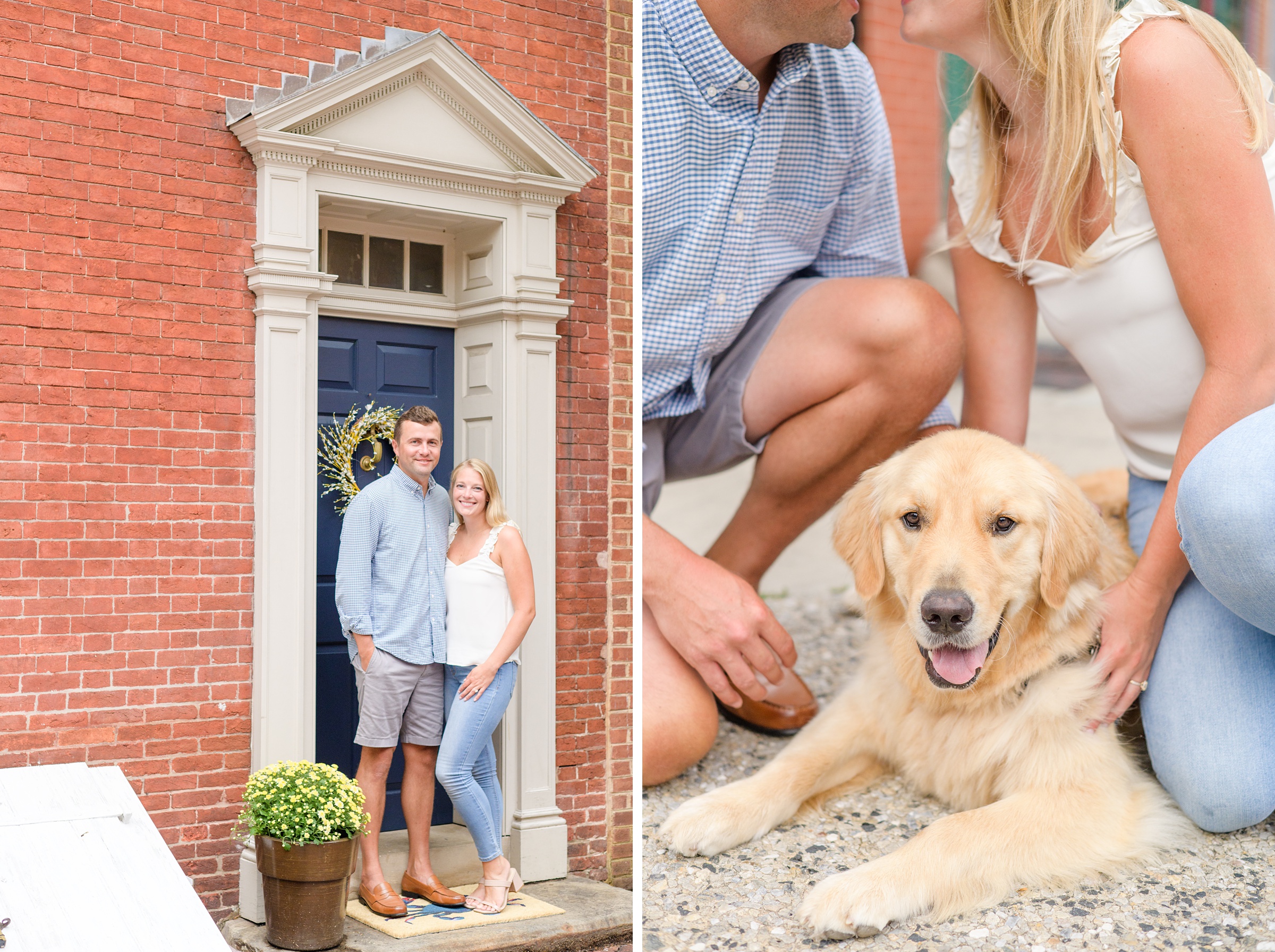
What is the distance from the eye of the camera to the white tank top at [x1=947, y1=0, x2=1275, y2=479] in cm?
179

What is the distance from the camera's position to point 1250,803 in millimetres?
1670

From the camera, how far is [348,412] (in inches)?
91.0

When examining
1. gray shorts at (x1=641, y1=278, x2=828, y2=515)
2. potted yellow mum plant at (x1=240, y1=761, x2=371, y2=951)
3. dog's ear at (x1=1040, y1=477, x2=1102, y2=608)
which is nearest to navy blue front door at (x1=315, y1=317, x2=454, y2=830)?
potted yellow mum plant at (x1=240, y1=761, x2=371, y2=951)

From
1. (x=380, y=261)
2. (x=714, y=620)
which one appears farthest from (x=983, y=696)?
(x=380, y=261)

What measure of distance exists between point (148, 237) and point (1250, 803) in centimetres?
236

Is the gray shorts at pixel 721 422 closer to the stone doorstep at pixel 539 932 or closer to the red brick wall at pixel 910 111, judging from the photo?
the stone doorstep at pixel 539 932

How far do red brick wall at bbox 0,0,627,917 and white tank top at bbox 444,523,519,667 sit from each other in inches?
17.7

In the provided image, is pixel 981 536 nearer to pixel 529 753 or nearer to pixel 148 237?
pixel 529 753

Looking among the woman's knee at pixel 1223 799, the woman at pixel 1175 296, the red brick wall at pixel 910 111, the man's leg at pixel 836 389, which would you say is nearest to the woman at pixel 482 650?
the man's leg at pixel 836 389

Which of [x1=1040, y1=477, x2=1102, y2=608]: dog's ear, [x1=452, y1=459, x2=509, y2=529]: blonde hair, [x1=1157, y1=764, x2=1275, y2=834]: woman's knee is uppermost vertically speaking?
[x1=452, y1=459, x2=509, y2=529]: blonde hair

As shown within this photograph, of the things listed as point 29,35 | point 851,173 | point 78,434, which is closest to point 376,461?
point 78,434

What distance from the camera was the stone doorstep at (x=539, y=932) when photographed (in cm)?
212

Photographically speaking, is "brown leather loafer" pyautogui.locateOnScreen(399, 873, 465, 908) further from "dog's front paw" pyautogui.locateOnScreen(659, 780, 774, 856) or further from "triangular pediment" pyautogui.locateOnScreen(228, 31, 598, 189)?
"triangular pediment" pyautogui.locateOnScreen(228, 31, 598, 189)

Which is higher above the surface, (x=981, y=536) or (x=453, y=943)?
(x=981, y=536)
